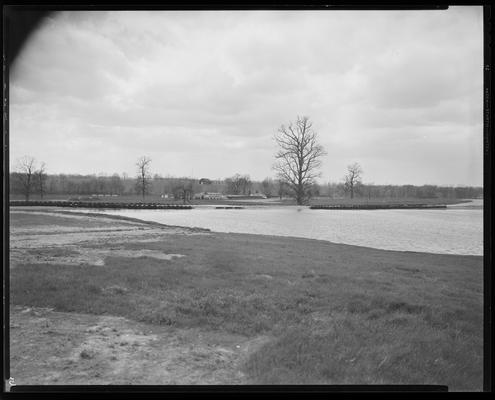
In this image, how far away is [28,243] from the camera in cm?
1000

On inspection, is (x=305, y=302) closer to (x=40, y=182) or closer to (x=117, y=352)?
(x=117, y=352)

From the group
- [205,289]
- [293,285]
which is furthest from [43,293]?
[293,285]

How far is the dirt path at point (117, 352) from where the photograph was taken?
3496mm

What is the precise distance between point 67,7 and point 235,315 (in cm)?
414

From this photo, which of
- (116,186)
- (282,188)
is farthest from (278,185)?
(116,186)

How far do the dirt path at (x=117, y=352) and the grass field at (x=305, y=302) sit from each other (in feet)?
0.74

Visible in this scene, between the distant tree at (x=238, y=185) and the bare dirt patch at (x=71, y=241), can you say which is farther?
the distant tree at (x=238, y=185)

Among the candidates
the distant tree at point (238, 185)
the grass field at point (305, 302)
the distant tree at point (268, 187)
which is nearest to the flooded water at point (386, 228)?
the distant tree at point (268, 187)

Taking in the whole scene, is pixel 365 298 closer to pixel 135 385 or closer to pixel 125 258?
pixel 135 385

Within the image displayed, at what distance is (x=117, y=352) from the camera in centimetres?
391

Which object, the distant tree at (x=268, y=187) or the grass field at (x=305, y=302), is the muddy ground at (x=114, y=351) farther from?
the distant tree at (x=268, y=187)

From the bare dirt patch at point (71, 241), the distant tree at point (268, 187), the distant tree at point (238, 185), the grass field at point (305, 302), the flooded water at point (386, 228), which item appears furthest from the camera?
the flooded water at point (386, 228)

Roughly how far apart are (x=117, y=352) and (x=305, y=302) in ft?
9.51

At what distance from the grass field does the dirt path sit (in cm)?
23
